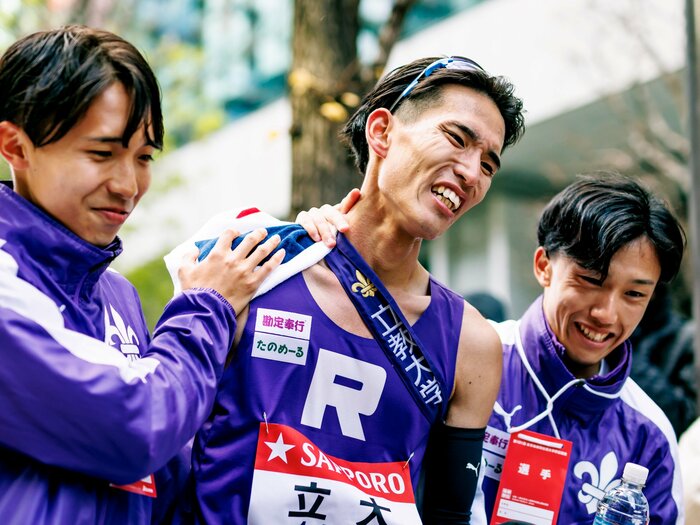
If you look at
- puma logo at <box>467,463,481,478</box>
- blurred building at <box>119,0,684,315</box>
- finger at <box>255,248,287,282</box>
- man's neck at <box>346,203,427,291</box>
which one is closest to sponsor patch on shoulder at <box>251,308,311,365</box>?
finger at <box>255,248,287,282</box>

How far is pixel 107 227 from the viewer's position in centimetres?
246

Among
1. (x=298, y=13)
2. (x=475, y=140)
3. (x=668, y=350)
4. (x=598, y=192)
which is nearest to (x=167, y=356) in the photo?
(x=475, y=140)

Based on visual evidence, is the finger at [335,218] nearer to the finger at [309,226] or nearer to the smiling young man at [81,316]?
the finger at [309,226]

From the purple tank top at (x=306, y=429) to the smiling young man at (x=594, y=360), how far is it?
73cm

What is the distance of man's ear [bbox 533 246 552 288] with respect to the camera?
3.83 metres

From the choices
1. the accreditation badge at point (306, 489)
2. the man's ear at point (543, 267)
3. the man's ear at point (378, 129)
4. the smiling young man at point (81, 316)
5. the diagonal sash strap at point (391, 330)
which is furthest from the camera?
the man's ear at point (543, 267)

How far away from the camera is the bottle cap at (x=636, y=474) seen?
10.7 ft

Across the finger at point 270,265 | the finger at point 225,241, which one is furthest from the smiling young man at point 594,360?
the finger at point 225,241

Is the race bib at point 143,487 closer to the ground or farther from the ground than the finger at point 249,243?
closer to the ground

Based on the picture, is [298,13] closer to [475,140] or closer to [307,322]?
[475,140]

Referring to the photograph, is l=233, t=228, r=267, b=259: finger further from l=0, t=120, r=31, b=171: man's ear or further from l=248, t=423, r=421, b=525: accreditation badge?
l=0, t=120, r=31, b=171: man's ear

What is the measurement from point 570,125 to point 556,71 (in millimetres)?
926

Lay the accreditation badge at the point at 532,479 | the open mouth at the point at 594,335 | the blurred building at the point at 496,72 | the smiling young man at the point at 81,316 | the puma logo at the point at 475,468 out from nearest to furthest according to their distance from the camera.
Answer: the smiling young man at the point at 81,316, the puma logo at the point at 475,468, the accreditation badge at the point at 532,479, the open mouth at the point at 594,335, the blurred building at the point at 496,72

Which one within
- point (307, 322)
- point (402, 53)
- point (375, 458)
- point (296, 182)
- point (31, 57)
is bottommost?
point (375, 458)
